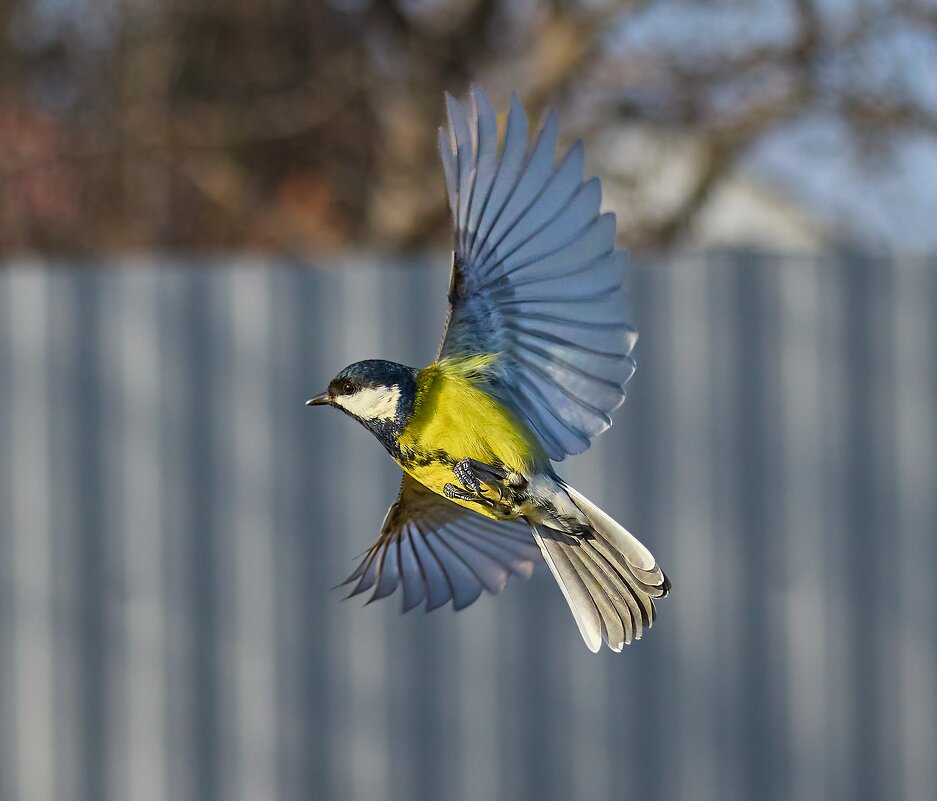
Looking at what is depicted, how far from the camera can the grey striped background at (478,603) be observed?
2801mm

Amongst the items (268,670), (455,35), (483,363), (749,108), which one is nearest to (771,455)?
(268,670)

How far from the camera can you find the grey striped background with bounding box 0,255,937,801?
2801 millimetres

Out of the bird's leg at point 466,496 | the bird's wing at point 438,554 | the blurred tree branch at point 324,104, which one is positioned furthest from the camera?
the blurred tree branch at point 324,104

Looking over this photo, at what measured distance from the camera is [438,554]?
507mm

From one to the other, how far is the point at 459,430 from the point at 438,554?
0.41ft

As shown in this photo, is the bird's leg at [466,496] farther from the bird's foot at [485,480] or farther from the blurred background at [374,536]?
the blurred background at [374,536]

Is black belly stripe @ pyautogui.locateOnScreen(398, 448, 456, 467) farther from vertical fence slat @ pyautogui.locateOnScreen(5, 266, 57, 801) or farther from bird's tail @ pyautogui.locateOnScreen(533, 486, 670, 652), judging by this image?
vertical fence slat @ pyautogui.locateOnScreen(5, 266, 57, 801)

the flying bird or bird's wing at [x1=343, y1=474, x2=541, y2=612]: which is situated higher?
the flying bird

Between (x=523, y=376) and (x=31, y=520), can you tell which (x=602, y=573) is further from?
(x=31, y=520)

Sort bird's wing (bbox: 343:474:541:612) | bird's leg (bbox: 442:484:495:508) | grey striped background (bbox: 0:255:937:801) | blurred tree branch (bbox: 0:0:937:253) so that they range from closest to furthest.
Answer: bird's leg (bbox: 442:484:495:508), bird's wing (bbox: 343:474:541:612), grey striped background (bbox: 0:255:937:801), blurred tree branch (bbox: 0:0:937:253)

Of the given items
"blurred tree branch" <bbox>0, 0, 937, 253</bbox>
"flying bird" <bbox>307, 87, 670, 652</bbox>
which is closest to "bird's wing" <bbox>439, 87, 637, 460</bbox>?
"flying bird" <bbox>307, 87, 670, 652</bbox>

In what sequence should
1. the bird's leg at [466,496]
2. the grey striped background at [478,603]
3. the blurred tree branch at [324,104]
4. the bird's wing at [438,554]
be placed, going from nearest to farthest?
the bird's leg at [466,496] → the bird's wing at [438,554] → the grey striped background at [478,603] → the blurred tree branch at [324,104]

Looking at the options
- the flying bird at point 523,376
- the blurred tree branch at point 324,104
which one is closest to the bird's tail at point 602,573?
the flying bird at point 523,376

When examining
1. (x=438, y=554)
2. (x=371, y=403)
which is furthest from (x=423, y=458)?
(x=438, y=554)
